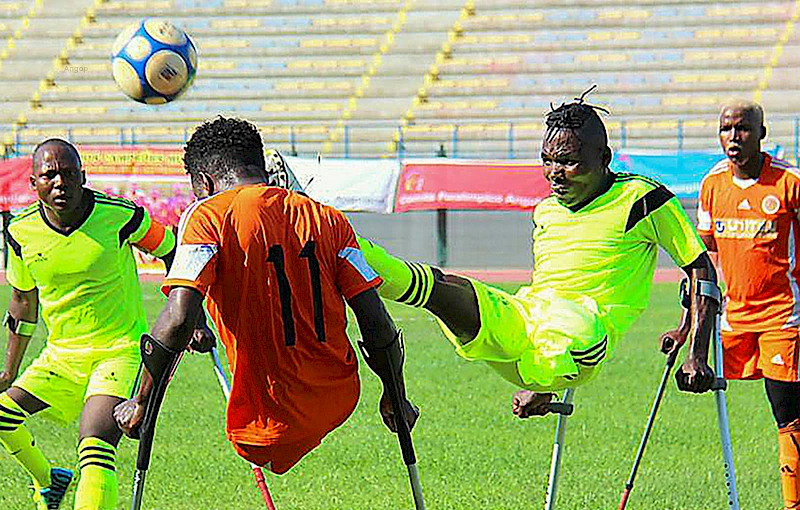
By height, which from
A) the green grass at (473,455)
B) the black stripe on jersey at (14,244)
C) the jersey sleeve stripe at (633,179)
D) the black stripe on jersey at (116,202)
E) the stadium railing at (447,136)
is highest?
the jersey sleeve stripe at (633,179)

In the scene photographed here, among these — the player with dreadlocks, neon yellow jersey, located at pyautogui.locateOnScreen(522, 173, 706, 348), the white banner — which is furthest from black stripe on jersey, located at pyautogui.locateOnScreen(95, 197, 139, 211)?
the white banner

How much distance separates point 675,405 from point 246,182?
7.42 m

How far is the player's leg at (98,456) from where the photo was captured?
6.24m

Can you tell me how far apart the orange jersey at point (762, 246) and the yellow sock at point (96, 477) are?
3.66 meters

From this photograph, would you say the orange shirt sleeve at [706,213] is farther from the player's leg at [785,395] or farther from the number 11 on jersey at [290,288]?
the number 11 on jersey at [290,288]

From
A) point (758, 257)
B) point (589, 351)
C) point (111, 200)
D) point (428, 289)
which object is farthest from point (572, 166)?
point (111, 200)

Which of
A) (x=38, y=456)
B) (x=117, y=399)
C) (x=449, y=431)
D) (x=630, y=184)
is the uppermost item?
(x=630, y=184)

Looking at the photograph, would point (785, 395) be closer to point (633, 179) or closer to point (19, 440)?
point (633, 179)

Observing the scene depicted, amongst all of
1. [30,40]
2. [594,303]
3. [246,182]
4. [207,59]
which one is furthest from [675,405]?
[30,40]

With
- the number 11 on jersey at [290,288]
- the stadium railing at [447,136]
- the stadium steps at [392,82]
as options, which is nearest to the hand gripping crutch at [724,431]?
the number 11 on jersey at [290,288]

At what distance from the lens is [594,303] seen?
6.20 metres

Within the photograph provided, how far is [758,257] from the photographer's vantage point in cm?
784

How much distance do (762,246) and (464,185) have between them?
16.9 m

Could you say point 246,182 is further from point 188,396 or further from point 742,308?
point 188,396
